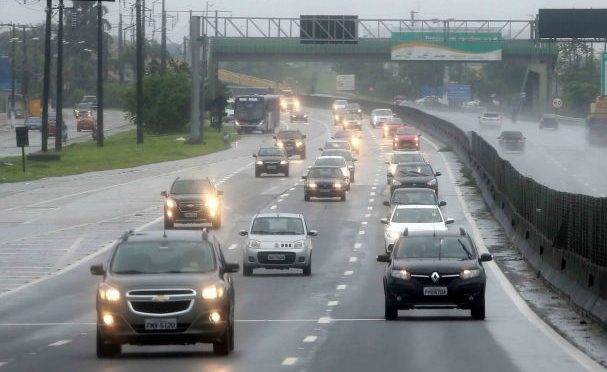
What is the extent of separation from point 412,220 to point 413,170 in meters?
20.8

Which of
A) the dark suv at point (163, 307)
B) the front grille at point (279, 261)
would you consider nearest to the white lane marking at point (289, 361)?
the dark suv at point (163, 307)

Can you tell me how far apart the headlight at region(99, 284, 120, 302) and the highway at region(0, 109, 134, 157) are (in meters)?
80.7

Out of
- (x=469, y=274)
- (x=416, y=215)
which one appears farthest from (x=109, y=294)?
(x=416, y=215)

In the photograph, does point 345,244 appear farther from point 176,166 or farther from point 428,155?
point 428,155

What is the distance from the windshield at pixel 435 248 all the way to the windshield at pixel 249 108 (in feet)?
306

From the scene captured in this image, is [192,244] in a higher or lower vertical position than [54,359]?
higher

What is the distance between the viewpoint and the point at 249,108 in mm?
119312

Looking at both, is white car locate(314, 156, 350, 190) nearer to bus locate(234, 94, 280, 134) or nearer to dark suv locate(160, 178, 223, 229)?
dark suv locate(160, 178, 223, 229)

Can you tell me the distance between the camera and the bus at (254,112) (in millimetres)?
118750

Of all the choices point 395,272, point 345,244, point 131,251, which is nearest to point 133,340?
point 131,251

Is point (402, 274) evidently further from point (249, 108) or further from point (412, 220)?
point (249, 108)

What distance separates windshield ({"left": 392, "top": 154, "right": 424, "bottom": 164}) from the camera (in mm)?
65625

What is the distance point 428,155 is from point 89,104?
93.7 meters

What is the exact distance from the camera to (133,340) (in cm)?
1841
